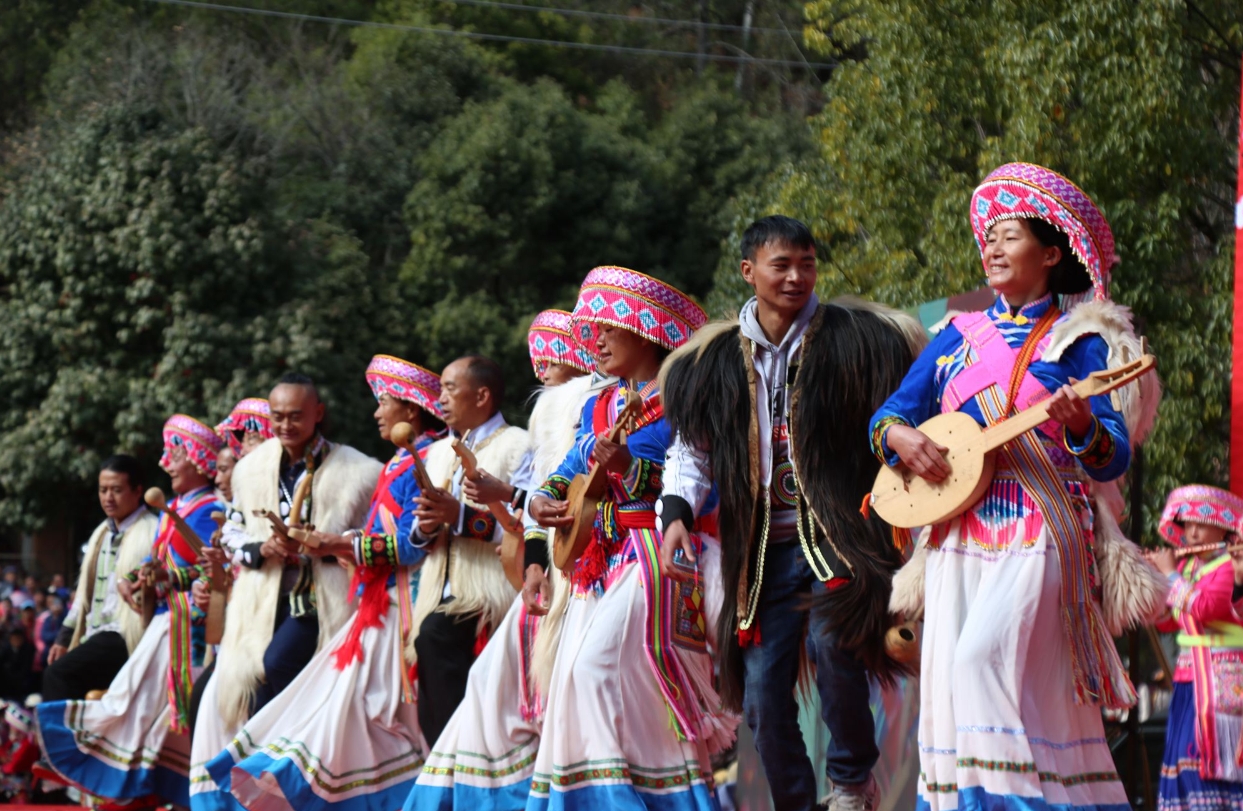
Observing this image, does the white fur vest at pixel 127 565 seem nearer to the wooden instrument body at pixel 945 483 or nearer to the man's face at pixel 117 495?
the man's face at pixel 117 495

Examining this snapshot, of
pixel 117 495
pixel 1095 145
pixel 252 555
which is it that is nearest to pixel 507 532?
pixel 252 555

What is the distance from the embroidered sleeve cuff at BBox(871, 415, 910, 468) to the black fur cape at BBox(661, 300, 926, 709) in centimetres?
49

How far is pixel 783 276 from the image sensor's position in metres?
5.59

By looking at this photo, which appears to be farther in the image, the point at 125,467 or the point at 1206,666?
the point at 125,467

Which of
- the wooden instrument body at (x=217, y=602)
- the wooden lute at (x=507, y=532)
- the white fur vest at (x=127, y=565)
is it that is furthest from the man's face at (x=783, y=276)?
the white fur vest at (x=127, y=565)

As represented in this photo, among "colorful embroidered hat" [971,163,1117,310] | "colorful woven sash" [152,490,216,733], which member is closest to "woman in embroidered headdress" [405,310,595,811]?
"colorful embroidered hat" [971,163,1117,310]

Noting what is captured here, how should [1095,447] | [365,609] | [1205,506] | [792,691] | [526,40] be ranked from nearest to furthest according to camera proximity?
[1095,447] < [792,691] < [1205,506] < [365,609] < [526,40]

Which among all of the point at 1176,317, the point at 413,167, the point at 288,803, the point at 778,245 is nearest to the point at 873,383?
the point at 778,245

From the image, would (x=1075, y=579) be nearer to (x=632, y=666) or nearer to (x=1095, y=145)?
(x=632, y=666)

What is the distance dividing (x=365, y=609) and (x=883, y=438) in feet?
13.6

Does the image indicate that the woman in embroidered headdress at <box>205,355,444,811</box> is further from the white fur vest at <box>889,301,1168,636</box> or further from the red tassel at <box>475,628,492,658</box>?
the white fur vest at <box>889,301,1168,636</box>

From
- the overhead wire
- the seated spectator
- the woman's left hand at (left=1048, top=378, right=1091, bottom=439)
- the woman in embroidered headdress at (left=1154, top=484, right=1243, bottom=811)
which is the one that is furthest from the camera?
the overhead wire

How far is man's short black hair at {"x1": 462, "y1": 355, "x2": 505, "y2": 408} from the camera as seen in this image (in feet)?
27.2

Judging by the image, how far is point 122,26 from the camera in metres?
31.5
